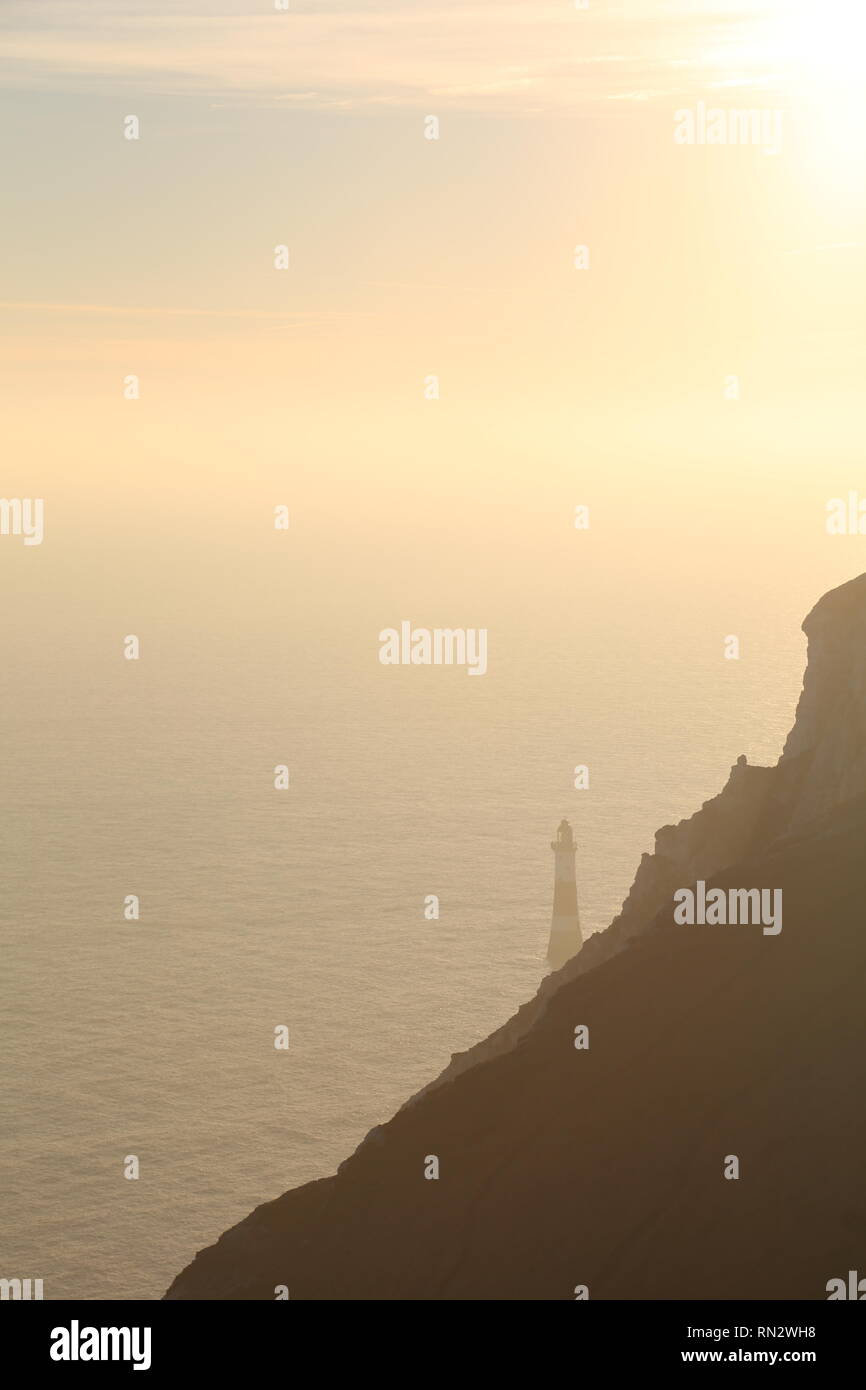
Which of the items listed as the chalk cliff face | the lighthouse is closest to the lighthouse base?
the lighthouse

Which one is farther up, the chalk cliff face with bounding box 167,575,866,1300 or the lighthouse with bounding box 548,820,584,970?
the lighthouse with bounding box 548,820,584,970

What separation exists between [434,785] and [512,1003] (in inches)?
3056

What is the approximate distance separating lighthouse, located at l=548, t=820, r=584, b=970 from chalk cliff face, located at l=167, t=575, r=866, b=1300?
6594cm

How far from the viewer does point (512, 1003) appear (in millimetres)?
116000

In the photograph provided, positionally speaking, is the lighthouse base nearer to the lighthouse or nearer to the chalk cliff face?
the lighthouse

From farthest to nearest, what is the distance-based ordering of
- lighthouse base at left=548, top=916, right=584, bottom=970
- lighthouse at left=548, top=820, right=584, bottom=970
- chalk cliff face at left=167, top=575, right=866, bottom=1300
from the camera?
lighthouse base at left=548, top=916, right=584, bottom=970 < lighthouse at left=548, top=820, right=584, bottom=970 < chalk cliff face at left=167, top=575, right=866, bottom=1300

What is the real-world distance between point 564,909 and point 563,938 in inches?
78.3

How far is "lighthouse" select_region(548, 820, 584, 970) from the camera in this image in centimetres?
10025

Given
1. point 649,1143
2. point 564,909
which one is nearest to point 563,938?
point 564,909

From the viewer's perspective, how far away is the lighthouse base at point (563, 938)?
105m

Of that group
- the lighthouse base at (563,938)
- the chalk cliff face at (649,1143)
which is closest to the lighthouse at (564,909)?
the lighthouse base at (563,938)

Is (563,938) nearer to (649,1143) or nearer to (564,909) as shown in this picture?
(564,909)
